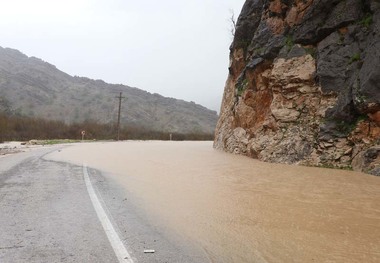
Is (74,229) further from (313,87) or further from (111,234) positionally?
(313,87)

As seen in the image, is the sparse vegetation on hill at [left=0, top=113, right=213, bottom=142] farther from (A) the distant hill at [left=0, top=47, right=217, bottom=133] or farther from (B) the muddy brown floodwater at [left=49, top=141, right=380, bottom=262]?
(B) the muddy brown floodwater at [left=49, top=141, right=380, bottom=262]

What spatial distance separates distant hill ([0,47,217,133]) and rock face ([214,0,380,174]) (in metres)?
72.4

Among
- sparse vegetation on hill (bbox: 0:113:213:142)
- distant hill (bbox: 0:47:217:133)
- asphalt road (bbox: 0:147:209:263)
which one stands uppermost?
distant hill (bbox: 0:47:217:133)

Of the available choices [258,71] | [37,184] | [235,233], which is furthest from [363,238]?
[258,71]

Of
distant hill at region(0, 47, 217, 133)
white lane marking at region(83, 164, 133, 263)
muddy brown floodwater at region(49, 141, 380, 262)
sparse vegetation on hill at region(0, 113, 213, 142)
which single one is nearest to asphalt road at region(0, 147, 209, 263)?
white lane marking at region(83, 164, 133, 263)

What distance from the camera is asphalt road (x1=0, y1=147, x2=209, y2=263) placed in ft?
14.5

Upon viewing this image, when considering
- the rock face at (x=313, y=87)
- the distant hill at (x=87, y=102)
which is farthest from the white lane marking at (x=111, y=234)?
the distant hill at (x=87, y=102)

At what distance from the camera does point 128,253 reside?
14.7 ft

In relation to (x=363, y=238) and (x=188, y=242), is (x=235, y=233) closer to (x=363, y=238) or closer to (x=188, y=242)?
(x=188, y=242)

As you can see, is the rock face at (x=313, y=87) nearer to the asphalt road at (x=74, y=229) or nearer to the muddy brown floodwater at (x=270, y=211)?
the muddy brown floodwater at (x=270, y=211)

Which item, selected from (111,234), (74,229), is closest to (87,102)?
(74,229)

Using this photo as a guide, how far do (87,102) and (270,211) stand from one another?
101 m

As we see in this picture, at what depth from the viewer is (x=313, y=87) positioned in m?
15.8

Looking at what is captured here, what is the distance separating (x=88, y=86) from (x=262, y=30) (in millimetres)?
107432
